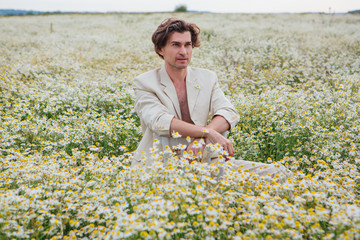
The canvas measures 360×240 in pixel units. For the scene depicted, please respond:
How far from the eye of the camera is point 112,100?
6.29 metres

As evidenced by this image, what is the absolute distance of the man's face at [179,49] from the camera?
3.36m

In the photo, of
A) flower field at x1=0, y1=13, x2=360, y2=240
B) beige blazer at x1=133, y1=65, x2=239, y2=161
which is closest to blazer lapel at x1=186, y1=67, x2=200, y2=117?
beige blazer at x1=133, y1=65, x2=239, y2=161

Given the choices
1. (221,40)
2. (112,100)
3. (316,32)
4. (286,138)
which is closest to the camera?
(286,138)

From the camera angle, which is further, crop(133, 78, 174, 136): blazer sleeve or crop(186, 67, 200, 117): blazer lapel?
crop(186, 67, 200, 117): blazer lapel

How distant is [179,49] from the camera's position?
337cm

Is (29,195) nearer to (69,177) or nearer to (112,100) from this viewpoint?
(69,177)

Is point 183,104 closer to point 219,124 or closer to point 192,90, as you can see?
point 192,90

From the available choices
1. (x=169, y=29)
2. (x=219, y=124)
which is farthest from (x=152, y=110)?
(x=169, y=29)

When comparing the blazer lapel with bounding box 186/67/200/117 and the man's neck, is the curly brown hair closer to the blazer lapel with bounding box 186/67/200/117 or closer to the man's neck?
the man's neck

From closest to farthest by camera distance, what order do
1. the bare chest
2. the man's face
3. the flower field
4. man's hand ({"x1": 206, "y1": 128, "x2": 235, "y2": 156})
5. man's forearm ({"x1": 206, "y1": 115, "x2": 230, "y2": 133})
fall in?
the flower field → man's hand ({"x1": 206, "y1": 128, "x2": 235, "y2": 156}) → man's forearm ({"x1": 206, "y1": 115, "x2": 230, "y2": 133}) → the man's face → the bare chest

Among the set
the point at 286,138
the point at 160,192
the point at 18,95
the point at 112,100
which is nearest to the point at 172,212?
the point at 160,192

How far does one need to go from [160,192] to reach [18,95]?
18.3ft

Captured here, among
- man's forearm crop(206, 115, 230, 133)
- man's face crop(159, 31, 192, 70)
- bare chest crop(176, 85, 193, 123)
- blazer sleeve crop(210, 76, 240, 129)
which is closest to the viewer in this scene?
man's forearm crop(206, 115, 230, 133)

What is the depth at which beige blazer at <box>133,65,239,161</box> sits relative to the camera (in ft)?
10.7
